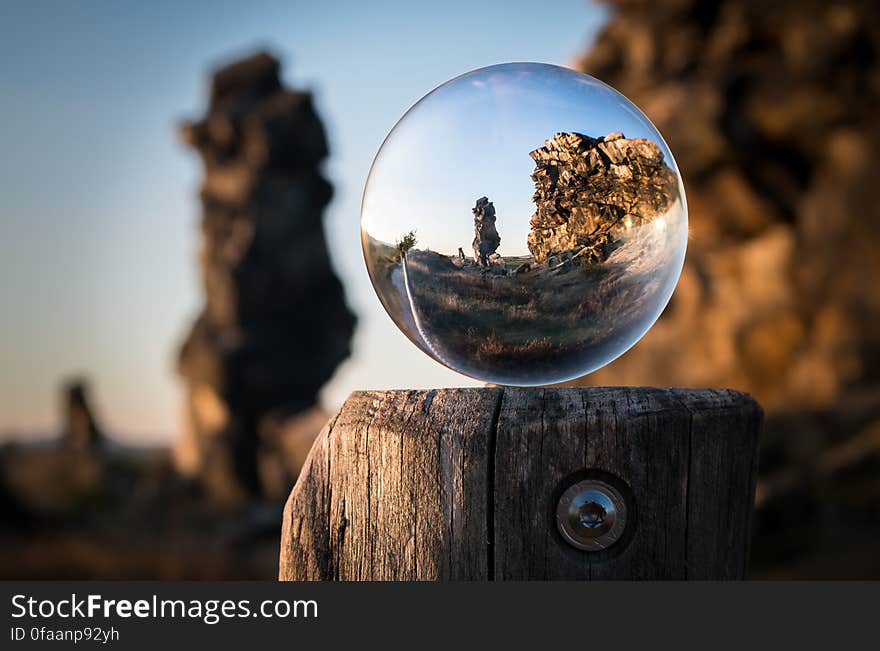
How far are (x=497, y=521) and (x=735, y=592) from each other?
58 cm

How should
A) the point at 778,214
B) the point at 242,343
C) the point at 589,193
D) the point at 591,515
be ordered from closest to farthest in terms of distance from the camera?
the point at 591,515 < the point at 589,193 < the point at 778,214 < the point at 242,343

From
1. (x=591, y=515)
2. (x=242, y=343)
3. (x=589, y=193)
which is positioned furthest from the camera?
(x=242, y=343)

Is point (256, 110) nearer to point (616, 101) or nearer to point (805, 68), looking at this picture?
point (805, 68)

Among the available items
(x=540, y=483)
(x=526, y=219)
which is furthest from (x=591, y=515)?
(x=526, y=219)

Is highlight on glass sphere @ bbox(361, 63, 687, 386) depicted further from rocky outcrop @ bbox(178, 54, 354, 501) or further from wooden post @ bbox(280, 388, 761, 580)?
rocky outcrop @ bbox(178, 54, 354, 501)

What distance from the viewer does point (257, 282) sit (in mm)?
21203

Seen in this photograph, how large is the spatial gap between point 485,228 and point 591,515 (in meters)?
0.71

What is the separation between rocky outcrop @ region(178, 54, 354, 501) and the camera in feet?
A: 68.8

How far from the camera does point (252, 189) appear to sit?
21156 mm

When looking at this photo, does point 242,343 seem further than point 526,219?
Yes

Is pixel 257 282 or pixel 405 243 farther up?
pixel 257 282

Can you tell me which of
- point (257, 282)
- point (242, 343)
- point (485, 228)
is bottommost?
point (485, 228)

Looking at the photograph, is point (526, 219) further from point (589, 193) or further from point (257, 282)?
point (257, 282)

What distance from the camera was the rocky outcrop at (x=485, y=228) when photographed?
185cm
